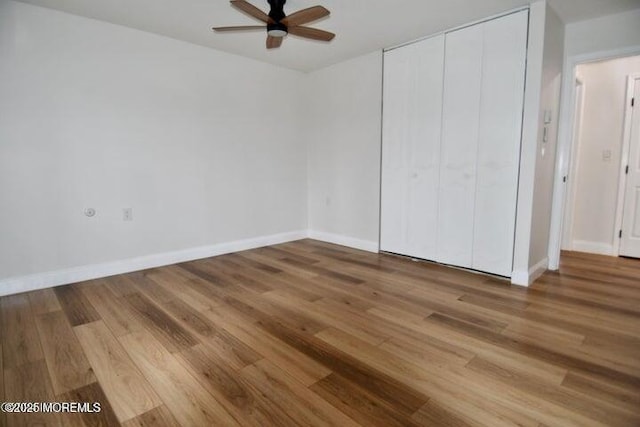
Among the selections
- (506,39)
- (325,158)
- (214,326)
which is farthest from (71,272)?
(506,39)

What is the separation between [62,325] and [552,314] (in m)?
3.64

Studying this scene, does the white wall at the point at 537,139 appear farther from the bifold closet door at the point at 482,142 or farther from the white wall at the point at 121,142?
the white wall at the point at 121,142

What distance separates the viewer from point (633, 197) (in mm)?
4059

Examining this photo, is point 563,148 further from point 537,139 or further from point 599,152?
point 599,152

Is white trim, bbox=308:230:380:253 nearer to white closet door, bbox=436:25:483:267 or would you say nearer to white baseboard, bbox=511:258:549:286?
white closet door, bbox=436:25:483:267

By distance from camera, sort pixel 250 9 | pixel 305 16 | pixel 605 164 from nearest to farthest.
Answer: pixel 250 9 → pixel 305 16 → pixel 605 164

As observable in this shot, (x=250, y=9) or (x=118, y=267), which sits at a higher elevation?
(x=250, y=9)

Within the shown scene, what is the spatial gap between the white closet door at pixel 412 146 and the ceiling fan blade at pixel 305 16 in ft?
5.38

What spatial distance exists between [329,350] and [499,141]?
2576 millimetres

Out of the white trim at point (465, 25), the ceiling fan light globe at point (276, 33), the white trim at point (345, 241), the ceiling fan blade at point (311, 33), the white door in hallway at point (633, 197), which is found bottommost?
the white trim at point (345, 241)

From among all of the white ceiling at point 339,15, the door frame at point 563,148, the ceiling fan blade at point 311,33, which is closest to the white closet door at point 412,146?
the white ceiling at point 339,15

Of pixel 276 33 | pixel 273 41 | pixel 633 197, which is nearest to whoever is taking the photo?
pixel 276 33

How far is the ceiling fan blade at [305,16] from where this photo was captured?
8.05 feet

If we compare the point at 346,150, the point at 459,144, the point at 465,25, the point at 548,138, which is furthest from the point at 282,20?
the point at 548,138
